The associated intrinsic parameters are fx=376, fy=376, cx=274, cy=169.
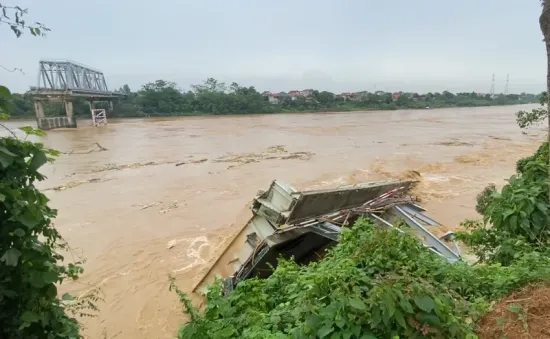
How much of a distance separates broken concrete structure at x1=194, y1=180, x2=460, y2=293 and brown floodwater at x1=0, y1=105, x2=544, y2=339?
1.37m

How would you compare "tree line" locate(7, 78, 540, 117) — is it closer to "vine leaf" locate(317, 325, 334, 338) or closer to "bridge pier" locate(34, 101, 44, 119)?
"bridge pier" locate(34, 101, 44, 119)

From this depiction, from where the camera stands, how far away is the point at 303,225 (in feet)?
20.1

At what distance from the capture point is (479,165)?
57.8 ft

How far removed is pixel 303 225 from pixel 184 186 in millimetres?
10158

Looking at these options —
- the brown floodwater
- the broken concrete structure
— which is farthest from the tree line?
the broken concrete structure

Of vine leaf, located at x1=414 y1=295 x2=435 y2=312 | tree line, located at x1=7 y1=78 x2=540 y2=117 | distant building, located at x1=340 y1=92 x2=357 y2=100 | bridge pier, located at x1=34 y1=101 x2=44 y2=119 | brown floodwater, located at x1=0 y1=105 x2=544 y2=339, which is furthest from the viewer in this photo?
distant building, located at x1=340 y1=92 x2=357 y2=100

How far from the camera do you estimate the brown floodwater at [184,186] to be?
7.50 meters

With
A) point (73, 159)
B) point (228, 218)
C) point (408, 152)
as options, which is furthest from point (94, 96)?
point (228, 218)

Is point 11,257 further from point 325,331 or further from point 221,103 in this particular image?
point 221,103

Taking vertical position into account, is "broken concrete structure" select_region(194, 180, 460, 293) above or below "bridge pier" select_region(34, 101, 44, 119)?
below

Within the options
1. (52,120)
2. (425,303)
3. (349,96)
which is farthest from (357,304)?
(349,96)

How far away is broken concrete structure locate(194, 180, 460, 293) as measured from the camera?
6.00m

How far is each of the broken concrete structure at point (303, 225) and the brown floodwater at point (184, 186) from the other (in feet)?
4.49

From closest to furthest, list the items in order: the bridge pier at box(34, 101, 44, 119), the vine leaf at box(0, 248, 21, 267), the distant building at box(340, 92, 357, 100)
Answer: the vine leaf at box(0, 248, 21, 267), the bridge pier at box(34, 101, 44, 119), the distant building at box(340, 92, 357, 100)
